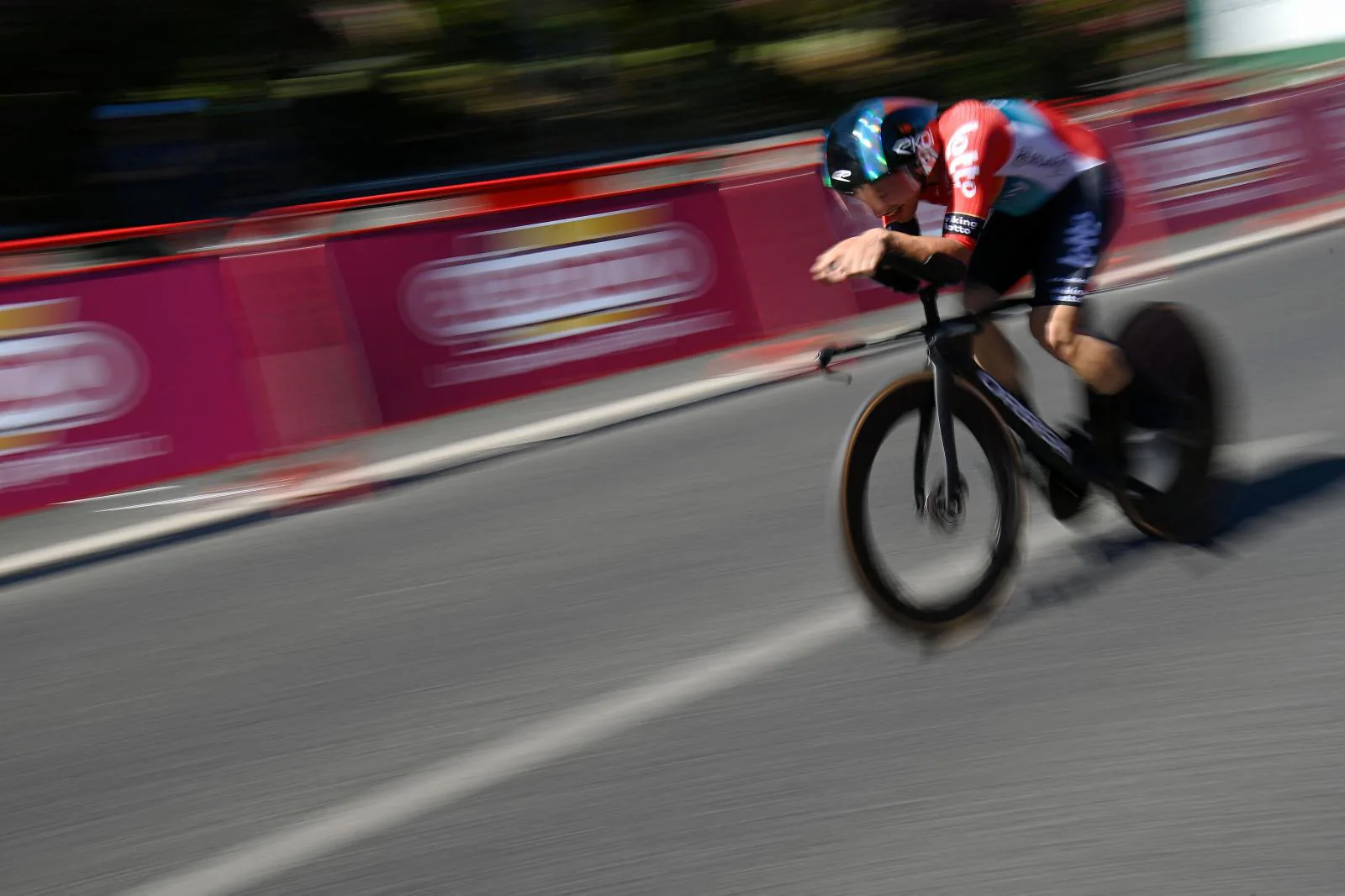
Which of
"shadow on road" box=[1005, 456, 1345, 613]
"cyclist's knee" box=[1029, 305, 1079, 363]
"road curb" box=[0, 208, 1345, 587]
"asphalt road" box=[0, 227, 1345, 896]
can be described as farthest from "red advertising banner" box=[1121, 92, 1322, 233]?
"cyclist's knee" box=[1029, 305, 1079, 363]

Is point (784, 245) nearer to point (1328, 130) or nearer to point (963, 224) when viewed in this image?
point (963, 224)

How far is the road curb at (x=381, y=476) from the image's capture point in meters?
7.07

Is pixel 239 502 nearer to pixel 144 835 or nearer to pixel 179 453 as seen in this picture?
pixel 179 453

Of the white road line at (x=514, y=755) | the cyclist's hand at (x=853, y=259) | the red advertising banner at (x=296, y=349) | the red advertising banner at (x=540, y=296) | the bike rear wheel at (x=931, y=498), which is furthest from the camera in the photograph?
the red advertising banner at (x=540, y=296)

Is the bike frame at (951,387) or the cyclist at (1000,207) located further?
the bike frame at (951,387)

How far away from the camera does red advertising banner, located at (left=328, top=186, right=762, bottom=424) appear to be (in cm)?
852

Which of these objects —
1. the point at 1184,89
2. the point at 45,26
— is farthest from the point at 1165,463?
the point at 45,26

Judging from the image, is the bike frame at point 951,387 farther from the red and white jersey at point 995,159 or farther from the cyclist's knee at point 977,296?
the red and white jersey at point 995,159

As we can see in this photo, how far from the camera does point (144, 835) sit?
4008 millimetres

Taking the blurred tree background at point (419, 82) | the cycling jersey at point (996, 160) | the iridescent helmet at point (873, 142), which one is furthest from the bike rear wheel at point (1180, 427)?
the blurred tree background at point (419, 82)

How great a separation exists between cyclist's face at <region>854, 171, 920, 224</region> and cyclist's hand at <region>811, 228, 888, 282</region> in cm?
29

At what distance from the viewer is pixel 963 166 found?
4320mm

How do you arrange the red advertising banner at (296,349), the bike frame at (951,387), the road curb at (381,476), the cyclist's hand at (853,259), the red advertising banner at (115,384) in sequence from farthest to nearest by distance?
the red advertising banner at (296,349) < the red advertising banner at (115,384) < the road curb at (381,476) < the bike frame at (951,387) < the cyclist's hand at (853,259)

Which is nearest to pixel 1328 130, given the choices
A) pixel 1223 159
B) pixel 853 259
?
pixel 1223 159
